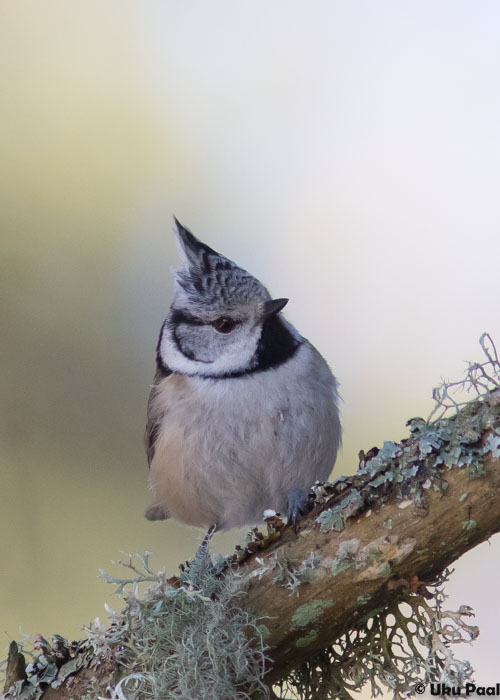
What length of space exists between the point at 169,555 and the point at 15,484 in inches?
32.9

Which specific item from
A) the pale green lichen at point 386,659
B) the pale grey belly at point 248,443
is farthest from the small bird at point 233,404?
the pale green lichen at point 386,659

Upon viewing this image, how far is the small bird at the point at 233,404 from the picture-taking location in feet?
8.93

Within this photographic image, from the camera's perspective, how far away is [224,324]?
2.88 meters

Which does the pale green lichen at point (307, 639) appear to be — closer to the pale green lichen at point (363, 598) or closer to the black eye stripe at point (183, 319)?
→ the pale green lichen at point (363, 598)

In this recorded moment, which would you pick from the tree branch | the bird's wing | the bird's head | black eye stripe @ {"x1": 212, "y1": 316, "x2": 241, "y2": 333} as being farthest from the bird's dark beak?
the tree branch

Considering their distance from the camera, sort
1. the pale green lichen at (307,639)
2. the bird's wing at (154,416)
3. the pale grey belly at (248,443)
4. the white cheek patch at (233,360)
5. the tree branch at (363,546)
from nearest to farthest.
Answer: the tree branch at (363,546) < the pale green lichen at (307,639) < the pale grey belly at (248,443) < the white cheek patch at (233,360) < the bird's wing at (154,416)

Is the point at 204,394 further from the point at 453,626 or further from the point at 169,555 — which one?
the point at 169,555

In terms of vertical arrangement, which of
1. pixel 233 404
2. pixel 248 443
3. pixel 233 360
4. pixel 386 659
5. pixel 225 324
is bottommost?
pixel 386 659

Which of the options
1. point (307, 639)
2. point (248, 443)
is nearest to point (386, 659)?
point (307, 639)

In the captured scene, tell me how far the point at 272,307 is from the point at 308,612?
3.95 feet

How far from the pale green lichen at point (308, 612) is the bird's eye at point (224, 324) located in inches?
48.4

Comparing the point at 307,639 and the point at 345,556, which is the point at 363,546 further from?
the point at 307,639

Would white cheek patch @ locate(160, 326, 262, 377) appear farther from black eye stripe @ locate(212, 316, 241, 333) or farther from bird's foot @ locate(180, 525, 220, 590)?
bird's foot @ locate(180, 525, 220, 590)

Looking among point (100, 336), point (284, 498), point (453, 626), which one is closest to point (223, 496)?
point (284, 498)
